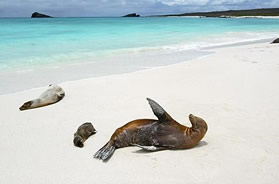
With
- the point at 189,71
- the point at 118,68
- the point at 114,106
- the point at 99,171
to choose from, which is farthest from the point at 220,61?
the point at 99,171

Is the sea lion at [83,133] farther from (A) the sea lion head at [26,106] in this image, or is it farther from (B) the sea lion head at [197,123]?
(A) the sea lion head at [26,106]

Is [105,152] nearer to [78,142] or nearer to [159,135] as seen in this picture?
[78,142]

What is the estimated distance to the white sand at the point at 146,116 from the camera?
2537mm

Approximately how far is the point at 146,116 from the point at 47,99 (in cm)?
178

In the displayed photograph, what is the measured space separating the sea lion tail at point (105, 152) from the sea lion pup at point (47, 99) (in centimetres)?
196

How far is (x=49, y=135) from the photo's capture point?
3.38 meters

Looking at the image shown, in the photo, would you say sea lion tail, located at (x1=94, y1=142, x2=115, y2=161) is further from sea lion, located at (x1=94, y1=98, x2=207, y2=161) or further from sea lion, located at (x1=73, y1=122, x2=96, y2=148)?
sea lion, located at (x1=73, y1=122, x2=96, y2=148)

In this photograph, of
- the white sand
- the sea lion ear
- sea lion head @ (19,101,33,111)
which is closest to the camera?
the white sand

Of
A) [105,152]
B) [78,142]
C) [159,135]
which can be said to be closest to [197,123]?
[159,135]

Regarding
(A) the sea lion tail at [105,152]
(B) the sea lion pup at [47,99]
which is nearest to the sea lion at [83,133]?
(A) the sea lion tail at [105,152]

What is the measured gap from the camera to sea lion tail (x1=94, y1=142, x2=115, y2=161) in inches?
110

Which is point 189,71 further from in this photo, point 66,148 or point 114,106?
point 66,148

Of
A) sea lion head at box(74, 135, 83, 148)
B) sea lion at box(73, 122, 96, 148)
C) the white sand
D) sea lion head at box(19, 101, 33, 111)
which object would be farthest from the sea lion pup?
sea lion head at box(74, 135, 83, 148)

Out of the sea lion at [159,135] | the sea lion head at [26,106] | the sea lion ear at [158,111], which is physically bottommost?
the sea lion head at [26,106]
